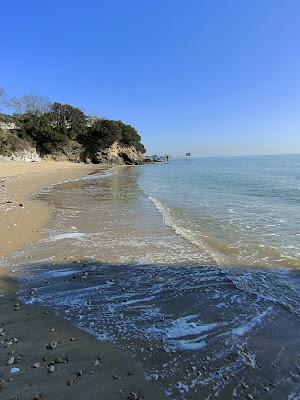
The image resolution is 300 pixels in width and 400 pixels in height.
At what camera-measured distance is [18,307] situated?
18.6ft

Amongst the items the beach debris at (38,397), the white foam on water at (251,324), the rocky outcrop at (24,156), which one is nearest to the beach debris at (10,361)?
the beach debris at (38,397)

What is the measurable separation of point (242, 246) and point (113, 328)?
602 cm

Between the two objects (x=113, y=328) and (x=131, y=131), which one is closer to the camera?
(x=113, y=328)

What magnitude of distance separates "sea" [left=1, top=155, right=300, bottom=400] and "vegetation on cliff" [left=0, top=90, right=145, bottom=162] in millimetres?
57963

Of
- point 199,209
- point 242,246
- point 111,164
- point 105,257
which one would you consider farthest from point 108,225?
point 111,164

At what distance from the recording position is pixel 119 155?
88.7m

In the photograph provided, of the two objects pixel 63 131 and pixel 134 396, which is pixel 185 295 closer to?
pixel 134 396

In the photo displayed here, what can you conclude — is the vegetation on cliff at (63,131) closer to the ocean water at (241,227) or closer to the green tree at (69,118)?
the green tree at (69,118)

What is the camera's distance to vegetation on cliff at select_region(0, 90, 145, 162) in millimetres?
69000

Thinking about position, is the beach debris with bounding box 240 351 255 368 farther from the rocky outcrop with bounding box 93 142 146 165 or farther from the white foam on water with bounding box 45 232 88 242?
the rocky outcrop with bounding box 93 142 146 165

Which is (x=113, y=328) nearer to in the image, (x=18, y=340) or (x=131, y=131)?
(x=18, y=340)

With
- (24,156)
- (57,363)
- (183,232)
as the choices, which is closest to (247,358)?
(57,363)

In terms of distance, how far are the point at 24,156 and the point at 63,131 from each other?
56.7ft

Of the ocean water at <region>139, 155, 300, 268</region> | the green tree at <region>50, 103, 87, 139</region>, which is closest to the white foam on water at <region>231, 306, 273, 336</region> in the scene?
the ocean water at <region>139, 155, 300, 268</region>
